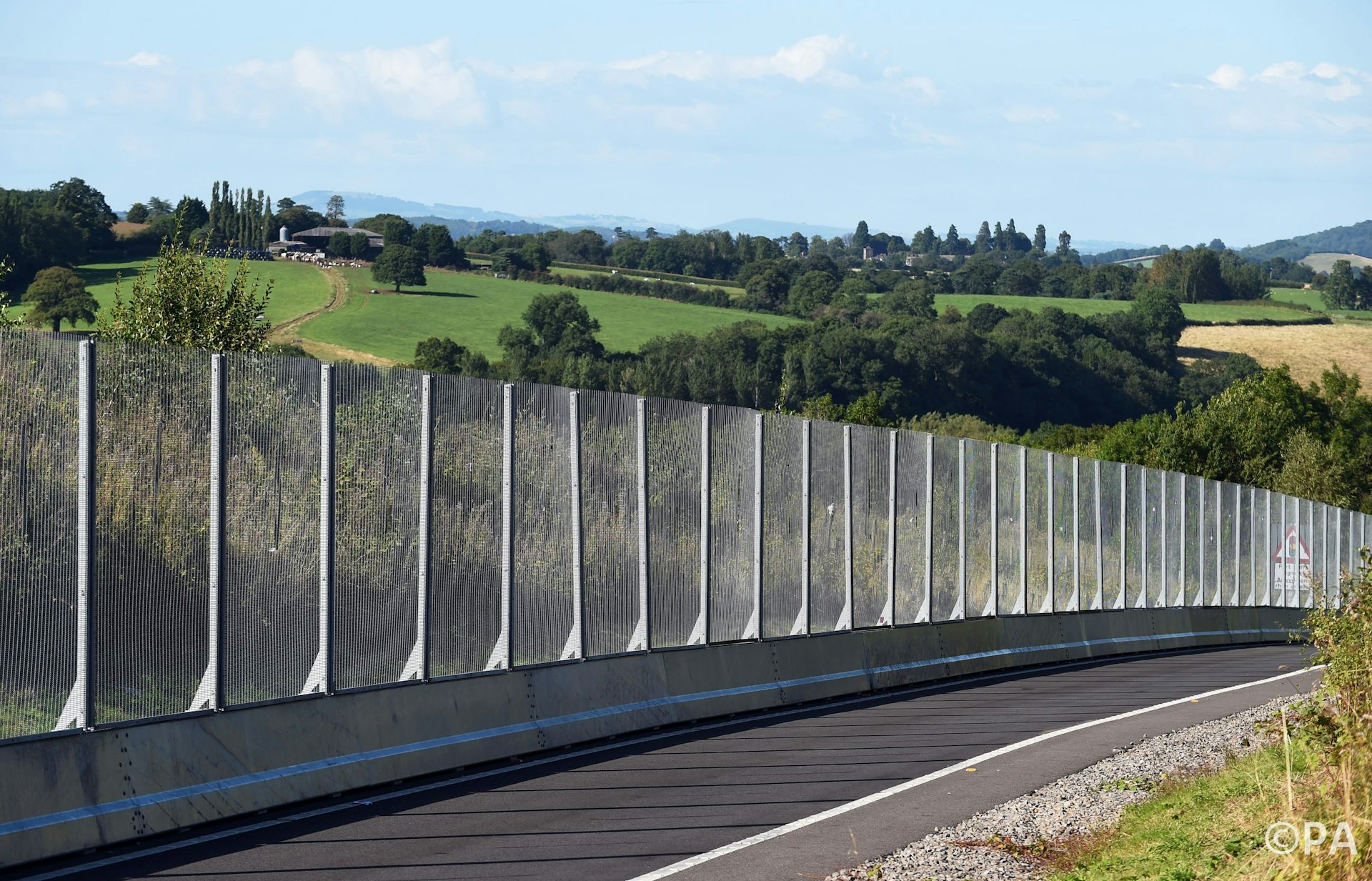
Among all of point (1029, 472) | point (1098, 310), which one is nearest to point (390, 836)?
point (1029, 472)

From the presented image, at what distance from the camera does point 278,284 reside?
429 feet

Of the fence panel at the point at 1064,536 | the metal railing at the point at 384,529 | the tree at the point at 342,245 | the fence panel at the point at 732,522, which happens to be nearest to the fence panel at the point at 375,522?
the metal railing at the point at 384,529

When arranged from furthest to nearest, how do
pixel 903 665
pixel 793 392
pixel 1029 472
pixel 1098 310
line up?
pixel 1098 310, pixel 793 392, pixel 1029 472, pixel 903 665

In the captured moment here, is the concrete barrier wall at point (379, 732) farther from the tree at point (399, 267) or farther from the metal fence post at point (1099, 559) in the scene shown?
the tree at point (399, 267)

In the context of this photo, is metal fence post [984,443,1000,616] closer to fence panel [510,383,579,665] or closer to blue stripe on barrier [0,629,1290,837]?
blue stripe on barrier [0,629,1290,837]

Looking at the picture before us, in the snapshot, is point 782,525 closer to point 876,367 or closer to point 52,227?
point 52,227

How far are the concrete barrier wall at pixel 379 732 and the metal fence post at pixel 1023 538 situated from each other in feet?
16.3

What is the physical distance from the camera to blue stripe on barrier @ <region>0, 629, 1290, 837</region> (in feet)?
30.6

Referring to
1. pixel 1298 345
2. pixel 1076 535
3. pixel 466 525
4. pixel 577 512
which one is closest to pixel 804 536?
pixel 577 512

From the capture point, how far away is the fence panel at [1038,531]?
2697cm

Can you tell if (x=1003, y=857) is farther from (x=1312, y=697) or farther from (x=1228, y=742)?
(x=1228, y=742)

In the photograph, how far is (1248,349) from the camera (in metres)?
151

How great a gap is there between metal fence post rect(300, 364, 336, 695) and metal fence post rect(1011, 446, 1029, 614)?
51.7 feet

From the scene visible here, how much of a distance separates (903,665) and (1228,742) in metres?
6.41
